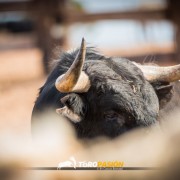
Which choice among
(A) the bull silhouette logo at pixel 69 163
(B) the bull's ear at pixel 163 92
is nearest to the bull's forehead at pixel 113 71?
(B) the bull's ear at pixel 163 92

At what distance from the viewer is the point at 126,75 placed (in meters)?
2.34

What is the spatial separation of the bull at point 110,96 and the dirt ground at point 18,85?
0.65 metres

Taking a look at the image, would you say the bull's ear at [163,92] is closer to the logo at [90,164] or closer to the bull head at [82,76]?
the bull head at [82,76]

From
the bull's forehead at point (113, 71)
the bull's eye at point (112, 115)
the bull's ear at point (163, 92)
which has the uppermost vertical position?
the bull's forehead at point (113, 71)

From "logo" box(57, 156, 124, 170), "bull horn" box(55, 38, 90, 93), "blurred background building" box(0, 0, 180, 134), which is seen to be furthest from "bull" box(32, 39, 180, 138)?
"blurred background building" box(0, 0, 180, 134)

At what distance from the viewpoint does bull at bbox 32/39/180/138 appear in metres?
2.22

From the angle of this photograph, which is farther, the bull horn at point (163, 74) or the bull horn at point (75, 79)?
the bull horn at point (163, 74)

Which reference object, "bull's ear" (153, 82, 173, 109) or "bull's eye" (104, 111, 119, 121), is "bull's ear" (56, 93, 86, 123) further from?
"bull's ear" (153, 82, 173, 109)

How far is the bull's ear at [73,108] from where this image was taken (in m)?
2.19

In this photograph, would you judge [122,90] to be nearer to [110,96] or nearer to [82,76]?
[110,96]

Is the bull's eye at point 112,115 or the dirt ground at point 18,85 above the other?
the dirt ground at point 18,85

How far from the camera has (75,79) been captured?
2.10 metres

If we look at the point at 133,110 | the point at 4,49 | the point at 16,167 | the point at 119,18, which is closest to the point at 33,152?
the point at 16,167

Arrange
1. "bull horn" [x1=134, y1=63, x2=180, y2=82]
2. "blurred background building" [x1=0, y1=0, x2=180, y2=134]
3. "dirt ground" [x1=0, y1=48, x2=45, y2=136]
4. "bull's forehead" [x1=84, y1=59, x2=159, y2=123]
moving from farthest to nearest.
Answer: "blurred background building" [x1=0, y1=0, x2=180, y2=134], "dirt ground" [x1=0, y1=48, x2=45, y2=136], "bull horn" [x1=134, y1=63, x2=180, y2=82], "bull's forehead" [x1=84, y1=59, x2=159, y2=123]
